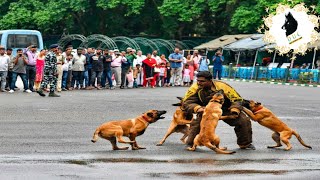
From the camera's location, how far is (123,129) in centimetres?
1247

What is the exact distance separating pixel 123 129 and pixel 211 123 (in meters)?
1.23

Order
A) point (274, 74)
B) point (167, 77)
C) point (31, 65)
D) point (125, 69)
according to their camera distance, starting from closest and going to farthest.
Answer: point (31, 65) → point (125, 69) → point (167, 77) → point (274, 74)

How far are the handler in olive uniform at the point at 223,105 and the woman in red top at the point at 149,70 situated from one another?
22.8 metres

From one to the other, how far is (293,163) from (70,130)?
18.0 feet

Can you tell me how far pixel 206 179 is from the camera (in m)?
9.60

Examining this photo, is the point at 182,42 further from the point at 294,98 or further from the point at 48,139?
the point at 48,139

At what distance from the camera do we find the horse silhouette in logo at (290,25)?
4347 centimetres

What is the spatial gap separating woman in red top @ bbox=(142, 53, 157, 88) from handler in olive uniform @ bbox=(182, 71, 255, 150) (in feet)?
74.7

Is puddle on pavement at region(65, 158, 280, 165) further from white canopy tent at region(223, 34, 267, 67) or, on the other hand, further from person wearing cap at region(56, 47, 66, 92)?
white canopy tent at region(223, 34, 267, 67)

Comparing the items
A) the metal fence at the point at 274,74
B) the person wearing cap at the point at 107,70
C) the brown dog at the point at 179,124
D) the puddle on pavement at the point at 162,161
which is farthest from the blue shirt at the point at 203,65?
the puddle on pavement at the point at 162,161

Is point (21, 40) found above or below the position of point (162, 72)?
above

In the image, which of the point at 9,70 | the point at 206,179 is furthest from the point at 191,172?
the point at 9,70

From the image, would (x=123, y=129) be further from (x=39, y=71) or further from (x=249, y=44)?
(x=249, y=44)

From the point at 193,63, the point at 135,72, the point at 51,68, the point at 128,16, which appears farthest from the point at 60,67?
the point at 128,16
